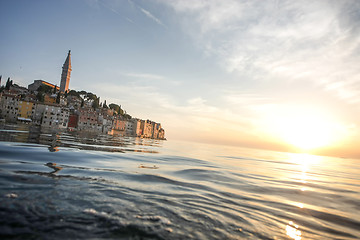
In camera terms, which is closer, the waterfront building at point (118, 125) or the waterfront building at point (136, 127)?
the waterfront building at point (118, 125)

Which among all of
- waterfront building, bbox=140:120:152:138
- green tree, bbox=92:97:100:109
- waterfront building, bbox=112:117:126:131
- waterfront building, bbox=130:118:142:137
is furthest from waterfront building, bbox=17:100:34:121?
waterfront building, bbox=140:120:152:138

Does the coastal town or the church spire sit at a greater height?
the church spire

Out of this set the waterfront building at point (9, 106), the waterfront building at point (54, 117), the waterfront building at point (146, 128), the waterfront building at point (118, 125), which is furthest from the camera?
the waterfront building at point (146, 128)

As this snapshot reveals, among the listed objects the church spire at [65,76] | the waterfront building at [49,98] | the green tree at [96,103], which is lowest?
the waterfront building at [49,98]

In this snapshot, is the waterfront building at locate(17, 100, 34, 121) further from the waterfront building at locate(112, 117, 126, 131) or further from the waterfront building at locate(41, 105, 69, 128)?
the waterfront building at locate(112, 117, 126, 131)

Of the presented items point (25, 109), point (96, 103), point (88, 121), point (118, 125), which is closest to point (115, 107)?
point (96, 103)

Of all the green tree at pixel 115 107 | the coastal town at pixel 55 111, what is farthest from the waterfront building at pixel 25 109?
the green tree at pixel 115 107

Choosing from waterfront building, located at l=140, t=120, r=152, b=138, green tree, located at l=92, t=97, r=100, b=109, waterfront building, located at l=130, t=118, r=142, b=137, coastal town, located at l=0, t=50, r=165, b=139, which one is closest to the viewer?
coastal town, located at l=0, t=50, r=165, b=139

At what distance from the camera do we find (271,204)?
5.88 m

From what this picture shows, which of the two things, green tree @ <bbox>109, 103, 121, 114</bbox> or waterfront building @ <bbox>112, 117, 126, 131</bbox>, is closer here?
waterfront building @ <bbox>112, 117, 126, 131</bbox>

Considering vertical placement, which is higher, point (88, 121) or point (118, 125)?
point (118, 125)

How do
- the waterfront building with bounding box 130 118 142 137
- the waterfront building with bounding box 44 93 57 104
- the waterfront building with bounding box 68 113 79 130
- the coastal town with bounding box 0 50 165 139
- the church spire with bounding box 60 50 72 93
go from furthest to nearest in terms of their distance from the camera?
the church spire with bounding box 60 50 72 93, the waterfront building with bounding box 130 118 142 137, the waterfront building with bounding box 44 93 57 104, the waterfront building with bounding box 68 113 79 130, the coastal town with bounding box 0 50 165 139

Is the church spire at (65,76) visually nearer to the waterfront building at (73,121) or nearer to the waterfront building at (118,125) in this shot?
the waterfront building at (118,125)

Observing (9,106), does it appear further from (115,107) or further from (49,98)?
(115,107)
